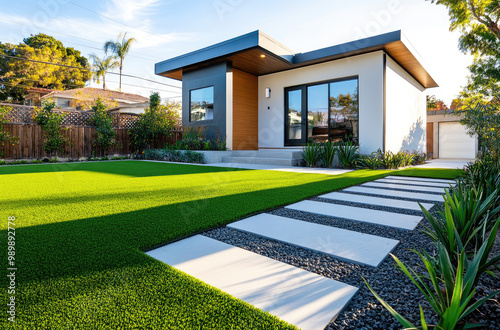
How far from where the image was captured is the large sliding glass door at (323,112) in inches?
302

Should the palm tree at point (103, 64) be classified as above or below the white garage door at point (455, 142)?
above

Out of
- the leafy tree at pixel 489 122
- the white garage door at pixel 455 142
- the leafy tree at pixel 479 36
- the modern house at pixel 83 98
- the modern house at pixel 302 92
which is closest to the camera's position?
the leafy tree at pixel 489 122

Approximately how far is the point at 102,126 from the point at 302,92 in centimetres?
677

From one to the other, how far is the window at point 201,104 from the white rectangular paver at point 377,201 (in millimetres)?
6516

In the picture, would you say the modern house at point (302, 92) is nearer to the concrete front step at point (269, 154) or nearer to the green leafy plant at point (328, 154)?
the concrete front step at point (269, 154)

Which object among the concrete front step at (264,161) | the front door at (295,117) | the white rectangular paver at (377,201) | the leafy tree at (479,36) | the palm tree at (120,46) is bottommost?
the white rectangular paver at (377,201)

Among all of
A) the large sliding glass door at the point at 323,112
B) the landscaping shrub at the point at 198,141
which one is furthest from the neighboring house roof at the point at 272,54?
the landscaping shrub at the point at 198,141

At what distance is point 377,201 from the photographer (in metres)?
2.84

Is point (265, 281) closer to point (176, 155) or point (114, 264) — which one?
point (114, 264)

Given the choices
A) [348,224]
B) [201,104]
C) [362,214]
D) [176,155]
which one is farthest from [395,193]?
[201,104]

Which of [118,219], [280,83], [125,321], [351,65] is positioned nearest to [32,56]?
[280,83]

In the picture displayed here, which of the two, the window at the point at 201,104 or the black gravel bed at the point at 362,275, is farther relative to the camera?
the window at the point at 201,104

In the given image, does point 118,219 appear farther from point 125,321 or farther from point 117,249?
point 125,321

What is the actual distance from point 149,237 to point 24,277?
2.01ft
